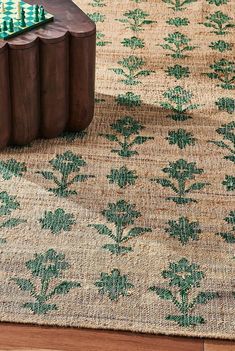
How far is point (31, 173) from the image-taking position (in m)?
2.33

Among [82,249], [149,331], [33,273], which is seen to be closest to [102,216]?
[82,249]

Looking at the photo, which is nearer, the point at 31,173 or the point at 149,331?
the point at 149,331

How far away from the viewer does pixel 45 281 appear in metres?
1.96

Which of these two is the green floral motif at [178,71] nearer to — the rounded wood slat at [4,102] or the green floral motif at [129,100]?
the green floral motif at [129,100]

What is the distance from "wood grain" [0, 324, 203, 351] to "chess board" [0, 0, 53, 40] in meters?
0.85

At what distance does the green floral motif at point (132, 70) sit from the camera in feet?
9.11

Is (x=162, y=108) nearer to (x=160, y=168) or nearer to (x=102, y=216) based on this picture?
(x=160, y=168)

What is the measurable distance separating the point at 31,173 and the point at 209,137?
0.58 meters

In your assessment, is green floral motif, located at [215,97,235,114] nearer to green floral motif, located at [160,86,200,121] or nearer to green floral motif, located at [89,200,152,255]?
green floral motif, located at [160,86,200,121]

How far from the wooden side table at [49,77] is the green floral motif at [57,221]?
33 centimetres

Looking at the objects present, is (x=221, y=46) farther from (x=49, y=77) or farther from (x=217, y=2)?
(x=49, y=77)

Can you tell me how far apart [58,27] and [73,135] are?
35 cm

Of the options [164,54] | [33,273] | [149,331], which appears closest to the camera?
[149,331]

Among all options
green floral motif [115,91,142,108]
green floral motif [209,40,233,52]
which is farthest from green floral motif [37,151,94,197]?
green floral motif [209,40,233,52]
